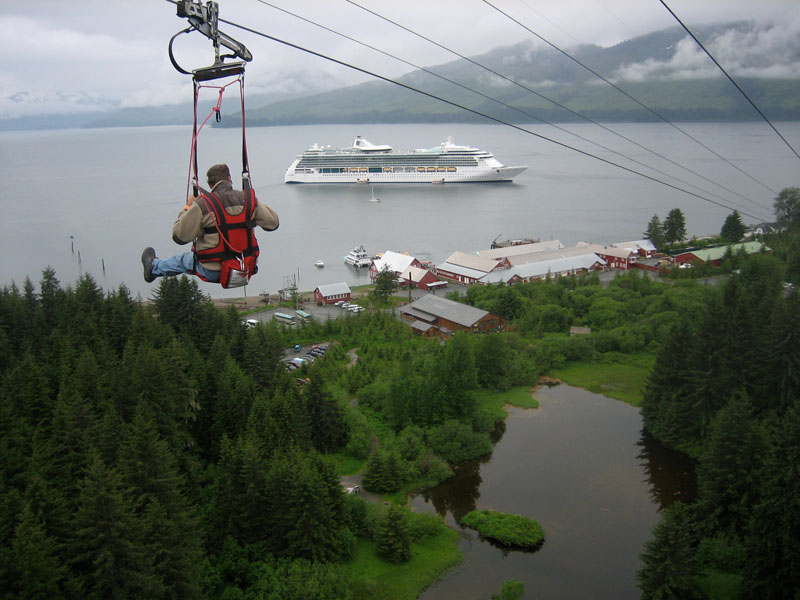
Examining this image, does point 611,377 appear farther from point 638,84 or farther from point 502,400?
point 638,84

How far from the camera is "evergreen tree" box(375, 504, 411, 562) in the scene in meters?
6.93

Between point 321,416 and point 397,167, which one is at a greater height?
point 397,167

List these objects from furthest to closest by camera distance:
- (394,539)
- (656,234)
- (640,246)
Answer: (656,234), (640,246), (394,539)

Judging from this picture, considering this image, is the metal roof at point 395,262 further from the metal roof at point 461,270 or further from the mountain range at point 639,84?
the mountain range at point 639,84

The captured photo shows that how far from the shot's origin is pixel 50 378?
8633mm

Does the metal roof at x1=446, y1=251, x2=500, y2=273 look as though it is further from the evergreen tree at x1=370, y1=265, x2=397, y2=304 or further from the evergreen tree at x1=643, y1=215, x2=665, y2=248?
the evergreen tree at x1=643, y1=215, x2=665, y2=248

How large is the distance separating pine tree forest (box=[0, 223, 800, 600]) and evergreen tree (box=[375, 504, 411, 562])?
3 cm

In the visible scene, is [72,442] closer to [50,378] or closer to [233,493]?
[233,493]

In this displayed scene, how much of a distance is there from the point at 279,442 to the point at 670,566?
4.51 metres

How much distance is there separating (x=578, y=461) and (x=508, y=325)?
5963 millimetres

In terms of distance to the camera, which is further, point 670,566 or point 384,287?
point 384,287

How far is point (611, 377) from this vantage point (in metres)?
12.4

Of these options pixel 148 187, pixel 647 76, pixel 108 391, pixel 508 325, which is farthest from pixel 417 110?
pixel 108 391

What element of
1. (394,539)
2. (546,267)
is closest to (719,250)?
(546,267)
